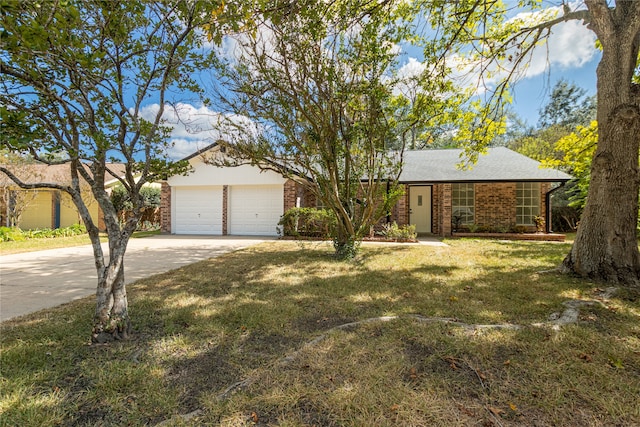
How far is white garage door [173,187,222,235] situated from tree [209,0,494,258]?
24.6ft

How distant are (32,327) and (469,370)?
4584mm

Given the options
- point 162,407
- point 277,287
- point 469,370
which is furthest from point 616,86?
point 162,407

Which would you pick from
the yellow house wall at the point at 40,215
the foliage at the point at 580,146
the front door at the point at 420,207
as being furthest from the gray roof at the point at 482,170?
the yellow house wall at the point at 40,215

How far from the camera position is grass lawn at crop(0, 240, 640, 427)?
1991mm

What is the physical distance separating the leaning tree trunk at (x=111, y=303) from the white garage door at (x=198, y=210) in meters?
11.6

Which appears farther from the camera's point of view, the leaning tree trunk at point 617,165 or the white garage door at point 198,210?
the white garage door at point 198,210

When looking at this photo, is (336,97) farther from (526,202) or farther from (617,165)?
(526,202)

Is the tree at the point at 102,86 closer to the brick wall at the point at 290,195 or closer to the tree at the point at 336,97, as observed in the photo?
the tree at the point at 336,97

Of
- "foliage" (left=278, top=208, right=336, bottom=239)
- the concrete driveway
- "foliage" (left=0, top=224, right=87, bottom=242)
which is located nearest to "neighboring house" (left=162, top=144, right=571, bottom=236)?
"foliage" (left=278, top=208, right=336, bottom=239)

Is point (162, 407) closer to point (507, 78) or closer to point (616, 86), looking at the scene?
point (616, 86)

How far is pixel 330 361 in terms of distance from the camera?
2.60 meters

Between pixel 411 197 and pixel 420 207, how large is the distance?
732mm

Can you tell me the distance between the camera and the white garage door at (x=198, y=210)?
47.4 ft

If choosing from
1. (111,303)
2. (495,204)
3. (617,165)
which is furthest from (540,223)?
(111,303)
